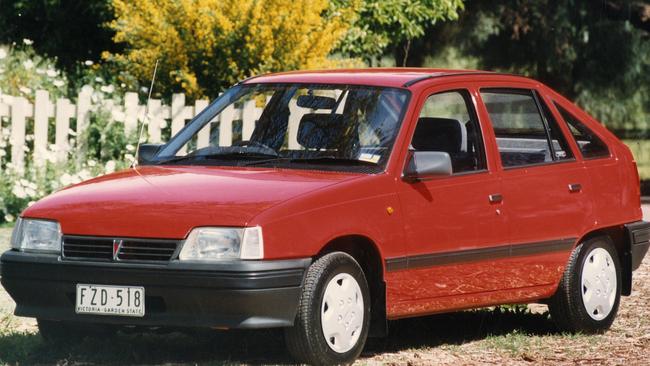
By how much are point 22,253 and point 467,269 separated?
2337 millimetres

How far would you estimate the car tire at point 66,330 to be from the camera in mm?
7523

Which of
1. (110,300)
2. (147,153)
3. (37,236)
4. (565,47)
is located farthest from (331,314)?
(565,47)

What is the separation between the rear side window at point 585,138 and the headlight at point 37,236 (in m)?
3.47

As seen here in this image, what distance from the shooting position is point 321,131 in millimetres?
7742

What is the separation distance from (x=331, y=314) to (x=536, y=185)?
195 cm

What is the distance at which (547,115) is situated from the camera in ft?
29.5

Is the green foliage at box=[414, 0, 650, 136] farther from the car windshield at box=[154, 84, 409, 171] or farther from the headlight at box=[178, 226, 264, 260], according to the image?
the headlight at box=[178, 226, 264, 260]

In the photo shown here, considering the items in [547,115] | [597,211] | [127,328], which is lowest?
[127,328]

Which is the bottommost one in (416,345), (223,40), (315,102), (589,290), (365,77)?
(416,345)

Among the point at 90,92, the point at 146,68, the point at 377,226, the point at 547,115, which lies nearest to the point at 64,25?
the point at 146,68

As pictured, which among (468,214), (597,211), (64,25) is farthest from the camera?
(64,25)

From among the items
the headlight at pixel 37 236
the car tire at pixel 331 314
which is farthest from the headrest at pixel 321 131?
the headlight at pixel 37 236

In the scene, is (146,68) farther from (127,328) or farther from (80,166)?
(127,328)

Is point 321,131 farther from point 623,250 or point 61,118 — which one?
point 61,118
